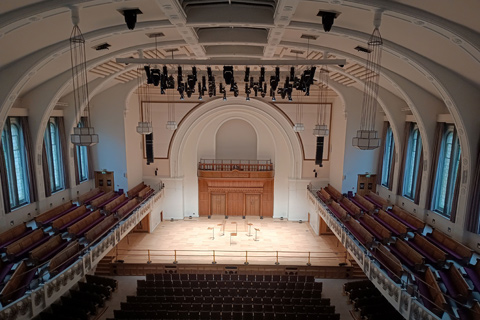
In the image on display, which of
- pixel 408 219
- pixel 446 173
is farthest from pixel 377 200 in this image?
pixel 446 173

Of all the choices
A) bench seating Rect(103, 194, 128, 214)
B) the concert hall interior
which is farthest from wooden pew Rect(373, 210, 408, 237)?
bench seating Rect(103, 194, 128, 214)

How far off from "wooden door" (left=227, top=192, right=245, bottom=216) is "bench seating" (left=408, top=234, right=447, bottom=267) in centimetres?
1080

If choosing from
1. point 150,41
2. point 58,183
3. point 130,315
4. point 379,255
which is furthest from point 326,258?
point 58,183

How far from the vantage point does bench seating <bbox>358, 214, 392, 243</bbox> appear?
988 cm

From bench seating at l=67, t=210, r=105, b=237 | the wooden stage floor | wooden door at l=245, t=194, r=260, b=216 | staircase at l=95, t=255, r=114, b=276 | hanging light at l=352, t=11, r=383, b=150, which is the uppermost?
hanging light at l=352, t=11, r=383, b=150

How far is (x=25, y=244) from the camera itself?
884cm

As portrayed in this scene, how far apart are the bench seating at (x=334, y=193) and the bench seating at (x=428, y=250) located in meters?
5.48

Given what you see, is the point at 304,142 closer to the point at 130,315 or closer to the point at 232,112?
the point at 232,112

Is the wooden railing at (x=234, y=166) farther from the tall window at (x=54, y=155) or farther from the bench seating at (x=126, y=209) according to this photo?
the tall window at (x=54, y=155)

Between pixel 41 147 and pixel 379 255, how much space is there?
1212cm

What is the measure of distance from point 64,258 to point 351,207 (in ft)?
36.4

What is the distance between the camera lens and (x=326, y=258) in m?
13.4

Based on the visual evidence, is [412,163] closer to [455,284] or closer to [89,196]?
[455,284]

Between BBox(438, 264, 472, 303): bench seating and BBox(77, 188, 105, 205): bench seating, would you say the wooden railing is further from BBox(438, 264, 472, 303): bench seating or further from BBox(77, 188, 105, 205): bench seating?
BBox(438, 264, 472, 303): bench seating
